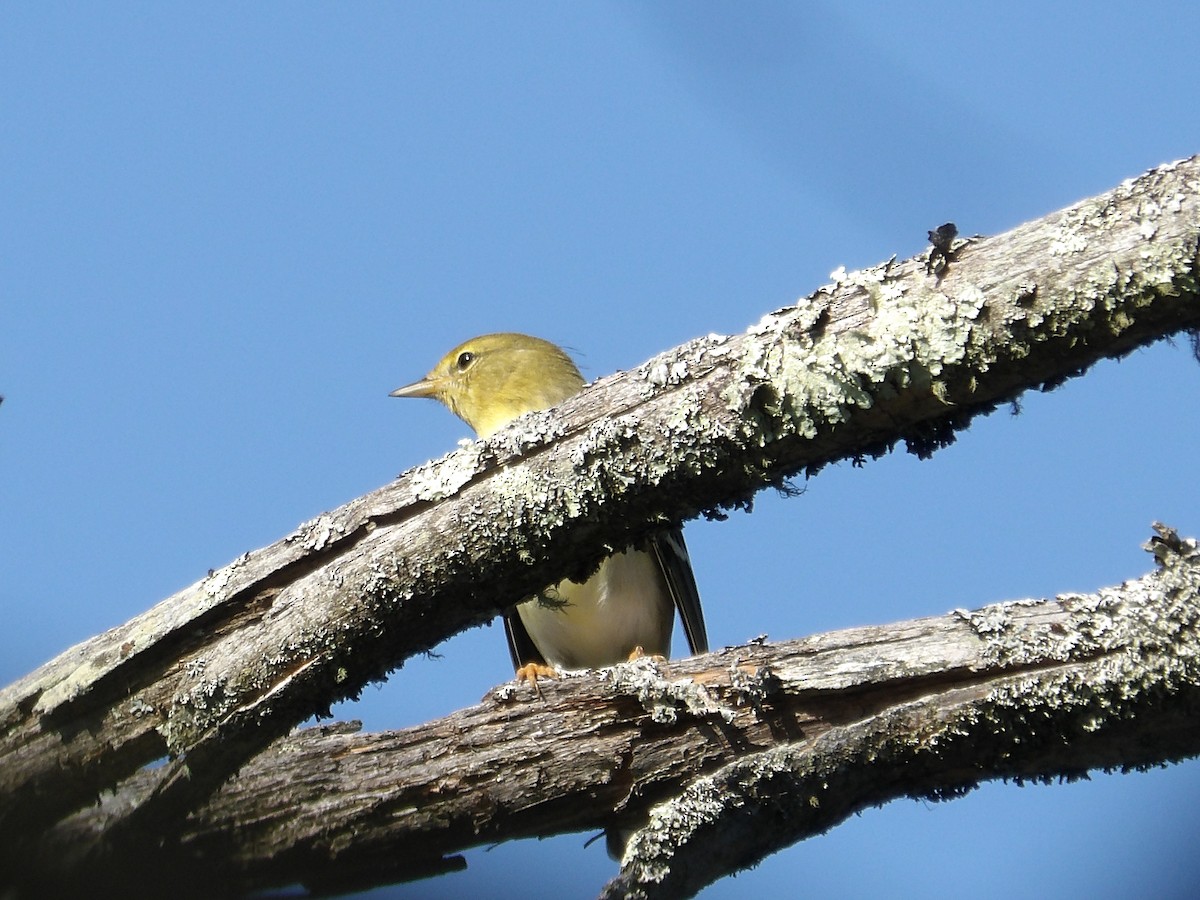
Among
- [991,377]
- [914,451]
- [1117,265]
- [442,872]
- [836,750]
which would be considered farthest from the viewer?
[442,872]

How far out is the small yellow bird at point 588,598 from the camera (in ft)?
23.1

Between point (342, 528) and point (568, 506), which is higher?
point (342, 528)

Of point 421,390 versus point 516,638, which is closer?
point 516,638

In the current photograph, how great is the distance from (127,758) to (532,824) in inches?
48.1

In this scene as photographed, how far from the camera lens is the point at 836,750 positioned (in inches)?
124

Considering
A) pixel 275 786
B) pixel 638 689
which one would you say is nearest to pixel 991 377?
pixel 638 689

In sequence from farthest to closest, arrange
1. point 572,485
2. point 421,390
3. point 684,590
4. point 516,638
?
point 421,390 → point 516,638 → point 684,590 → point 572,485

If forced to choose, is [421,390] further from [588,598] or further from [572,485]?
[572,485]

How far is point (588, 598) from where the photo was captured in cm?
716

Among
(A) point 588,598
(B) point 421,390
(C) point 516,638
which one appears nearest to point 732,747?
(A) point 588,598

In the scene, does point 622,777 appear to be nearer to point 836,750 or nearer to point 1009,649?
point 836,750

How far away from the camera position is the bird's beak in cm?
838

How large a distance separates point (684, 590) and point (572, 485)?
14.5 feet

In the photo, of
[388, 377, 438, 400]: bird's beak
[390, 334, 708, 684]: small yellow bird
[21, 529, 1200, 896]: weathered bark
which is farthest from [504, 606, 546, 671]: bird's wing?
[21, 529, 1200, 896]: weathered bark
